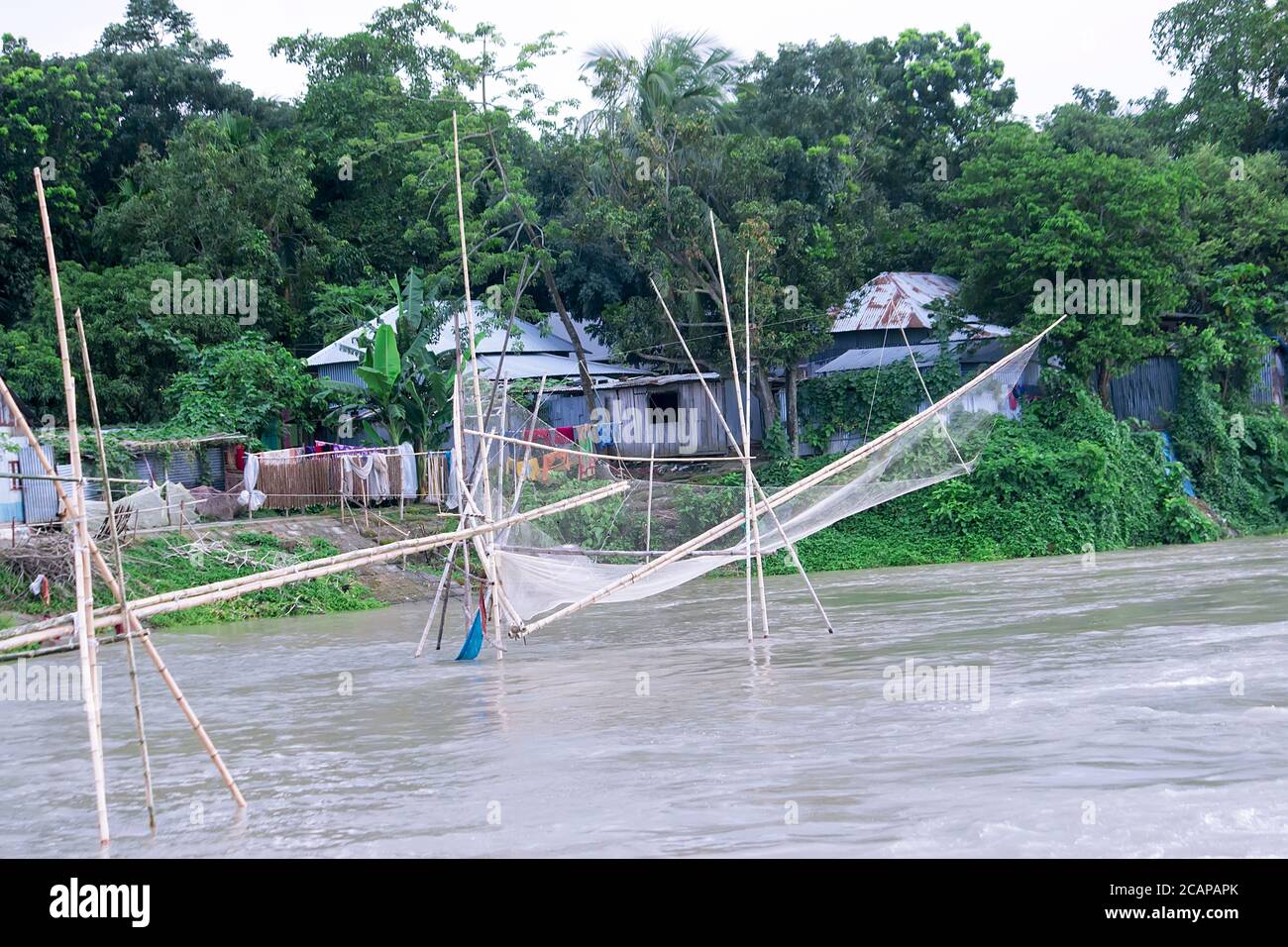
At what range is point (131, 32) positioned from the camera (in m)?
27.4

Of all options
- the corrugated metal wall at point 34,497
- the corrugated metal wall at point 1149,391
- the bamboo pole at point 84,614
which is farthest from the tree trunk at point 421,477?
the bamboo pole at point 84,614

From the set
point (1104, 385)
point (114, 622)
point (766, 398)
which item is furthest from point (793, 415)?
point (114, 622)

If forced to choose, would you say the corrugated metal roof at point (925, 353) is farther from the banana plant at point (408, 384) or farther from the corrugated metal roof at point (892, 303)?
the banana plant at point (408, 384)

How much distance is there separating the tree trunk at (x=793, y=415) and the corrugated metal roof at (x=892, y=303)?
1.19m

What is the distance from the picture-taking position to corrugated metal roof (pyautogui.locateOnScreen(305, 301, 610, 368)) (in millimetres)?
19859

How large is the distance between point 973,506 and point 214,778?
1388cm

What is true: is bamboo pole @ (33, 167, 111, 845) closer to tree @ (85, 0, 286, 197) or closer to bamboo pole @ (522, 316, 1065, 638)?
bamboo pole @ (522, 316, 1065, 638)

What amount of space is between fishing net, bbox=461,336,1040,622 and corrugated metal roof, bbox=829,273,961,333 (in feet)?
28.8

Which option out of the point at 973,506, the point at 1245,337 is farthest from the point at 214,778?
the point at 1245,337

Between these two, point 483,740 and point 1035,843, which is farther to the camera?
point 483,740

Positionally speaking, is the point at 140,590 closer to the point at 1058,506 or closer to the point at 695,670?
the point at 695,670

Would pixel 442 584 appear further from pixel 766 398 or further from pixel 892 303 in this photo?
pixel 892 303

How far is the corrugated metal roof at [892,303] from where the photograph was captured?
805 inches

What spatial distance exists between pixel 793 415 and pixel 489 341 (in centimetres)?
478
